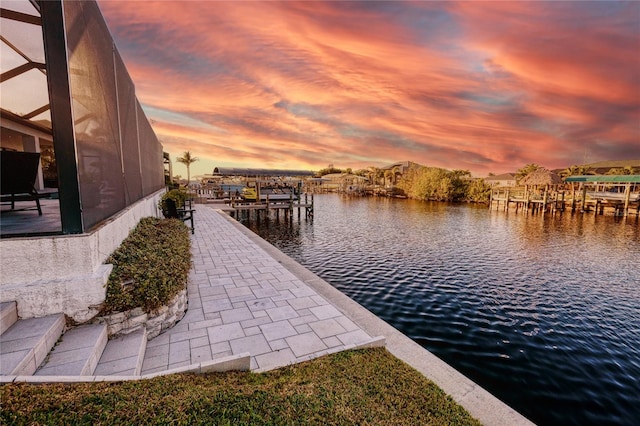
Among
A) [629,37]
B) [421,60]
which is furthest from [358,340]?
[629,37]

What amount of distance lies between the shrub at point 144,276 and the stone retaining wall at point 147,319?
0.08 metres

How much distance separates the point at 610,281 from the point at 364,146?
28933 millimetres

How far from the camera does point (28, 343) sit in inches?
94.7

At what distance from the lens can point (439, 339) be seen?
558cm

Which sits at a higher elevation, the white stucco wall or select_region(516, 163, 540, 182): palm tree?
select_region(516, 163, 540, 182): palm tree

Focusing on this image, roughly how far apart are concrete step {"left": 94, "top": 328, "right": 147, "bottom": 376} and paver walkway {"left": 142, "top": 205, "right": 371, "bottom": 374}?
0.66 feet

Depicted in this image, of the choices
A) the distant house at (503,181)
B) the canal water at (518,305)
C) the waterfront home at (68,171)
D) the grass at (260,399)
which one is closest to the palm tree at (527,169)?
the distant house at (503,181)

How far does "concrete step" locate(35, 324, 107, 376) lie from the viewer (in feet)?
7.72

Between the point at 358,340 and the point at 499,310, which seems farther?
the point at 499,310

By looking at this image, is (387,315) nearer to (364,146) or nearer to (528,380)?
(528,380)

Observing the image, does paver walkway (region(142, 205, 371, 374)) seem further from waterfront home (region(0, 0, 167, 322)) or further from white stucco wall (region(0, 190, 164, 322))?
waterfront home (region(0, 0, 167, 322))

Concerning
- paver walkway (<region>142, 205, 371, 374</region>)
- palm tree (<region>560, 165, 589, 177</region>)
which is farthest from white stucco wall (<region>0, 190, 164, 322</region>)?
palm tree (<region>560, 165, 589, 177</region>)

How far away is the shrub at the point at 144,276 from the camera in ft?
11.0

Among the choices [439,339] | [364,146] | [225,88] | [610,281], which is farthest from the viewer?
[364,146]
